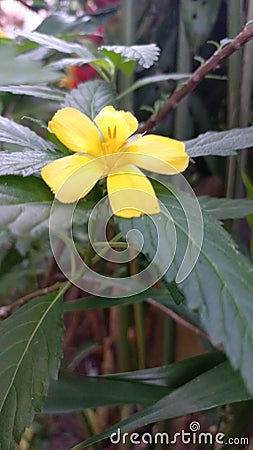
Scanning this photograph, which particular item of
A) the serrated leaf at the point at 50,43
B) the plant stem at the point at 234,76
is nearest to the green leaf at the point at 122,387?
the plant stem at the point at 234,76

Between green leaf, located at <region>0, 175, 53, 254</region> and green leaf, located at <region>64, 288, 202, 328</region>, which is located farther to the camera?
green leaf, located at <region>64, 288, 202, 328</region>

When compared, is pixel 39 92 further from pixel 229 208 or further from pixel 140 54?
pixel 229 208

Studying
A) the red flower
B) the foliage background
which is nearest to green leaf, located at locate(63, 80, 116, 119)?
the foliage background

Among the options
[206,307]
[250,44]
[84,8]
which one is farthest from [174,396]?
[84,8]

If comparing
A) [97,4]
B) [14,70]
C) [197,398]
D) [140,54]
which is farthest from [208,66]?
[97,4]

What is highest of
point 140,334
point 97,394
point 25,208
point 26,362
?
point 25,208

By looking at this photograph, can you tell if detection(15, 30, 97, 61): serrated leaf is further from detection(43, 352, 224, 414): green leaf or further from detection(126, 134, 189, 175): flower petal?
detection(43, 352, 224, 414): green leaf

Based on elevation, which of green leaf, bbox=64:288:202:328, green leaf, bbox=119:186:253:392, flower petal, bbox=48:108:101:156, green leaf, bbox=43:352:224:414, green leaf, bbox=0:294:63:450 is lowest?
green leaf, bbox=43:352:224:414
